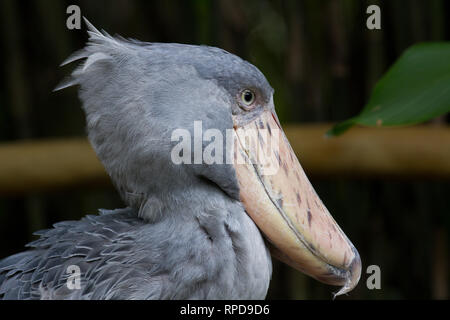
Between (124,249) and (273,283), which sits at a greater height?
(124,249)

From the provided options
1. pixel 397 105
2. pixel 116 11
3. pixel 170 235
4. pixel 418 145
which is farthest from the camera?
pixel 116 11

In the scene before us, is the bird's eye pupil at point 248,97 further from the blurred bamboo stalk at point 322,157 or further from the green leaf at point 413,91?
the blurred bamboo stalk at point 322,157

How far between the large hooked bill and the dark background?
1.28 metres

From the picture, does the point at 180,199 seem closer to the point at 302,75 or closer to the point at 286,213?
the point at 286,213

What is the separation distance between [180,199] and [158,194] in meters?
0.04

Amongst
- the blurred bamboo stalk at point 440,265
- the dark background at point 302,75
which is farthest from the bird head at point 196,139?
the blurred bamboo stalk at point 440,265

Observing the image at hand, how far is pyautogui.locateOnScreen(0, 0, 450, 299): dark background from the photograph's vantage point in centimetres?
252

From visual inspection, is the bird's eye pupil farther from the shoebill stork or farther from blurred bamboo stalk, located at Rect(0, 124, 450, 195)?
blurred bamboo stalk, located at Rect(0, 124, 450, 195)

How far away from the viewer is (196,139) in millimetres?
1110

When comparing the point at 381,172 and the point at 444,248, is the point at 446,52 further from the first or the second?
the point at 444,248

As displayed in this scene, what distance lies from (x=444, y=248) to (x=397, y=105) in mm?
1489

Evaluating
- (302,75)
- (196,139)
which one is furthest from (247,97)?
(302,75)

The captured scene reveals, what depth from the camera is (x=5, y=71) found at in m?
2.72

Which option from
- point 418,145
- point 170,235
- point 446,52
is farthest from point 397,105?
point 418,145
